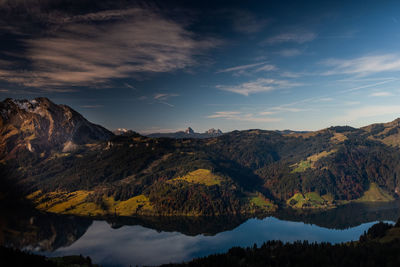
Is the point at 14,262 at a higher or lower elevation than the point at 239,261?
higher

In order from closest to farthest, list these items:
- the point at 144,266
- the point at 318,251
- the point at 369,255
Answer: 1. the point at 369,255
2. the point at 318,251
3. the point at 144,266

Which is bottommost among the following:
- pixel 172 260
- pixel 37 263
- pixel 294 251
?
pixel 172 260

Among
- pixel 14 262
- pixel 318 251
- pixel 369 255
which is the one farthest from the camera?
pixel 318 251

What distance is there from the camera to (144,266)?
6905 inches

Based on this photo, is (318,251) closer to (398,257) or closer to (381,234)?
(398,257)

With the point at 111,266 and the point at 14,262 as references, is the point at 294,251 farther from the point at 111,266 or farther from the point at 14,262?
the point at 14,262

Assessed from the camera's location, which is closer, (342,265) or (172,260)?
(342,265)

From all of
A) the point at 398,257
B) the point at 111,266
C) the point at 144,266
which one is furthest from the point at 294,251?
the point at 111,266

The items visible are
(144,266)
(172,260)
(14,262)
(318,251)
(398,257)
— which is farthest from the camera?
(172,260)

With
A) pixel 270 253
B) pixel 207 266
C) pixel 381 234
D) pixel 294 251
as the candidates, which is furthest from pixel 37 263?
pixel 381 234

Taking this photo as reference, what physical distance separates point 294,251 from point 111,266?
11803cm

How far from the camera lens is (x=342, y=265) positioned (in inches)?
5704

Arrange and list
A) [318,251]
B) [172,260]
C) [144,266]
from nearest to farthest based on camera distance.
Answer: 1. [318,251]
2. [144,266]
3. [172,260]

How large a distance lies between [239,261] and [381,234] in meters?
114
